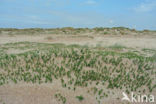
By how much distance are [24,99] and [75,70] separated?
7.58 feet

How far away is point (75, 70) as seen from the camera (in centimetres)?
656

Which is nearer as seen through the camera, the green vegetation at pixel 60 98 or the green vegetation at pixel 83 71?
the green vegetation at pixel 60 98

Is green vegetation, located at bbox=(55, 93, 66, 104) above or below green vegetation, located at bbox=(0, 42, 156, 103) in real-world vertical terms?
below

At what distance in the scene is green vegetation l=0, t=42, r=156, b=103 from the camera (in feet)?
18.3

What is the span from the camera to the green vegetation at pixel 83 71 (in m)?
5.58

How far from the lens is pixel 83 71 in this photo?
647 centimetres

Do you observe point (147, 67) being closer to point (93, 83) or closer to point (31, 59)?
point (93, 83)

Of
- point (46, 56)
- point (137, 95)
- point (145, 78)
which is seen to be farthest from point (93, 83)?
point (46, 56)

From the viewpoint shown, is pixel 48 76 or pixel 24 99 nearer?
pixel 24 99

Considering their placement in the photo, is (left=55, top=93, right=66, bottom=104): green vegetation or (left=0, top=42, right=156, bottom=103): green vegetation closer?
(left=55, top=93, right=66, bottom=104): green vegetation

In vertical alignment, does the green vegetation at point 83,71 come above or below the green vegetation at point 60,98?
above

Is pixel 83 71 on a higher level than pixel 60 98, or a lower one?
higher

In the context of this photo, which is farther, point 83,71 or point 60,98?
point 83,71

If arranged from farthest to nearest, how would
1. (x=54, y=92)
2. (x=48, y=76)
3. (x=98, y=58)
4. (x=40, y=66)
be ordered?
(x=98, y=58) → (x=40, y=66) → (x=48, y=76) → (x=54, y=92)
